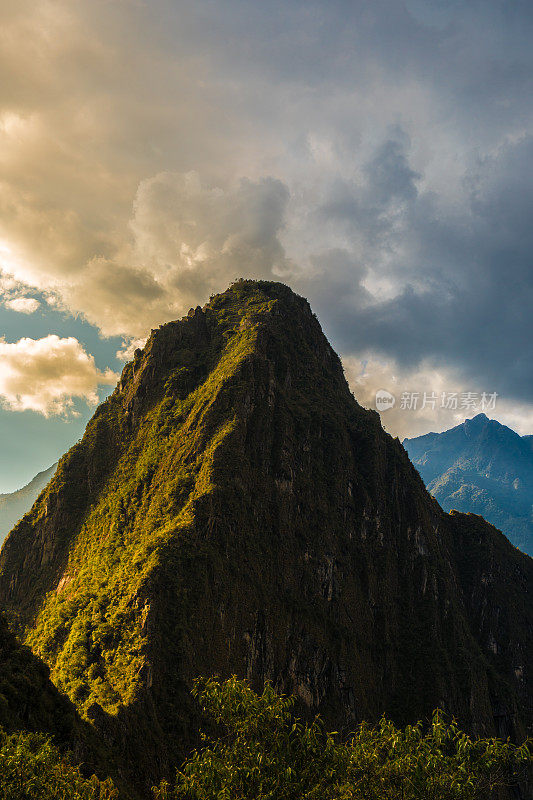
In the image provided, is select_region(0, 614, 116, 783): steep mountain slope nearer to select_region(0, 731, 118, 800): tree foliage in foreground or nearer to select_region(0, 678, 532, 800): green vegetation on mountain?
select_region(0, 731, 118, 800): tree foliage in foreground

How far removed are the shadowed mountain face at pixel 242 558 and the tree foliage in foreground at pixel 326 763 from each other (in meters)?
33.6

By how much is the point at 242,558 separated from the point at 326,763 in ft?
166

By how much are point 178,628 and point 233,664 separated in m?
10.6

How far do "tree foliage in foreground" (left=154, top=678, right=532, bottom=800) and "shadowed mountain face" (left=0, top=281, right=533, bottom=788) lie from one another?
3359cm

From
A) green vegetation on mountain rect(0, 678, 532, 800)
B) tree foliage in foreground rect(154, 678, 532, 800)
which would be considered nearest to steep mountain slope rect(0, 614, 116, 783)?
green vegetation on mountain rect(0, 678, 532, 800)

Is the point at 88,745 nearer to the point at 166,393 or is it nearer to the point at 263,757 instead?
the point at 263,757

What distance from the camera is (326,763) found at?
12.9 metres

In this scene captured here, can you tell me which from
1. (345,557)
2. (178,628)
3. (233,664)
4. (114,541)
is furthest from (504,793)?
(114,541)

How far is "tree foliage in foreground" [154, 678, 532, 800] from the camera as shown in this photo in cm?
1136

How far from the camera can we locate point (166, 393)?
8519 cm

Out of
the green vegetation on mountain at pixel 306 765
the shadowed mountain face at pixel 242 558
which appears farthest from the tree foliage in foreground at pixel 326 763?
the shadowed mountain face at pixel 242 558

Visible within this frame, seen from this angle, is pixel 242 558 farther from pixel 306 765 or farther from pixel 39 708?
pixel 306 765

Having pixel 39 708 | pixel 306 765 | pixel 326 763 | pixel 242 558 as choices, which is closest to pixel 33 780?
pixel 306 765

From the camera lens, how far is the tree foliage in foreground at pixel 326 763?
37.3 ft
